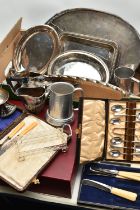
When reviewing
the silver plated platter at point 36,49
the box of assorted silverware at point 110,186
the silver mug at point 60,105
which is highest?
the silver plated platter at point 36,49

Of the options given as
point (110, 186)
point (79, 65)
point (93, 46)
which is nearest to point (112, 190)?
point (110, 186)

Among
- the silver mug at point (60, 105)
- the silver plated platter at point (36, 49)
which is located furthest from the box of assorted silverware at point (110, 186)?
the silver plated platter at point (36, 49)

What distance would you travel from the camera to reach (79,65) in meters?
1.44

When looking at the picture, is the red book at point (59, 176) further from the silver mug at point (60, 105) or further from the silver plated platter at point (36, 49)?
the silver plated platter at point (36, 49)

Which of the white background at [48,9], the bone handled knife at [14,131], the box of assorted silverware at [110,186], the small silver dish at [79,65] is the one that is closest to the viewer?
the box of assorted silverware at [110,186]

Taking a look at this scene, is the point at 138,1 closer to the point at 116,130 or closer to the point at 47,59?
the point at 47,59

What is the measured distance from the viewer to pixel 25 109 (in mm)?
1283

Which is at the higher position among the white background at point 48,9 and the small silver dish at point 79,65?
the white background at point 48,9

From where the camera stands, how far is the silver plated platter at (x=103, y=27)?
1.49m

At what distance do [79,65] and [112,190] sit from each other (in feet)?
1.89

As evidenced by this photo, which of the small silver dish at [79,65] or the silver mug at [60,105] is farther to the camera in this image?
the small silver dish at [79,65]

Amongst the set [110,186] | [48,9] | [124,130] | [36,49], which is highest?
[48,9]

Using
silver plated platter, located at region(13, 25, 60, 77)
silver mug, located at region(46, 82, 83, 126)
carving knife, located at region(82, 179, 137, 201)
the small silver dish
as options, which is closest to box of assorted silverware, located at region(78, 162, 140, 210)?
carving knife, located at region(82, 179, 137, 201)

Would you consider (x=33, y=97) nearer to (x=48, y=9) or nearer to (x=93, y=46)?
(x=93, y=46)
